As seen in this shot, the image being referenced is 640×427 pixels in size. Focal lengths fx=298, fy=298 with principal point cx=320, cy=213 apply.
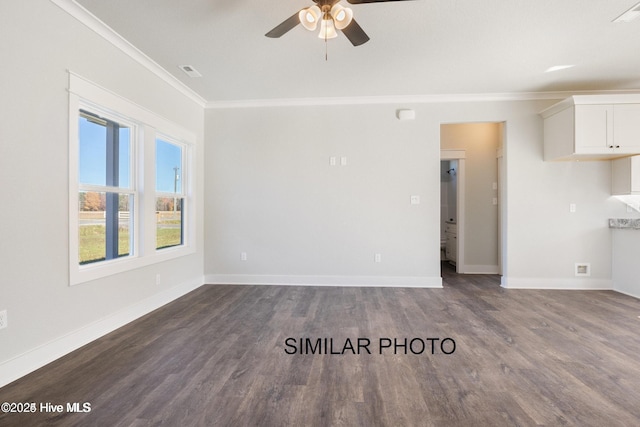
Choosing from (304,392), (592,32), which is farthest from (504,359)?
(592,32)

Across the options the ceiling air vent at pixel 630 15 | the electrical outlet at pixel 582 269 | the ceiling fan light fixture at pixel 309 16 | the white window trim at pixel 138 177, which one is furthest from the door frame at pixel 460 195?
the white window trim at pixel 138 177

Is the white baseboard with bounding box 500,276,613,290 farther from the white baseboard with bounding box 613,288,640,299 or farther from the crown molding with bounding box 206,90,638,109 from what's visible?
the crown molding with bounding box 206,90,638,109

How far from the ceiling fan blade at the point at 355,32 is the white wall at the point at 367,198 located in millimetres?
2125

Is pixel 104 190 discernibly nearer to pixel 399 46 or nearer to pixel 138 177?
pixel 138 177

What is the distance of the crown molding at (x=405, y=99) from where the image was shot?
413 cm

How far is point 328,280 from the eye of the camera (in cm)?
442

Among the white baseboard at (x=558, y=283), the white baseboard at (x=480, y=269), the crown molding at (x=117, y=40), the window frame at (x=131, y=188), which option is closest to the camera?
the crown molding at (x=117, y=40)

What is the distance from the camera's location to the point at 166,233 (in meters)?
3.82

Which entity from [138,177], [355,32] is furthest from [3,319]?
[355,32]

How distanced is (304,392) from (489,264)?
4.64 m

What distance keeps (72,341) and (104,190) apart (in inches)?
50.8

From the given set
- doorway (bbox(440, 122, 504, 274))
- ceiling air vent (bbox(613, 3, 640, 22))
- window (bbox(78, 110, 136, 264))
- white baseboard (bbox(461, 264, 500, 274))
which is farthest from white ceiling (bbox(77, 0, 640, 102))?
white baseboard (bbox(461, 264, 500, 274))

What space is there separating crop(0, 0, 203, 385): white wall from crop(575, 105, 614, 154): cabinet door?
5.19 metres

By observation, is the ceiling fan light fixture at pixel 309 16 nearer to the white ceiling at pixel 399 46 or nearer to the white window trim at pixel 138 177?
the white ceiling at pixel 399 46
